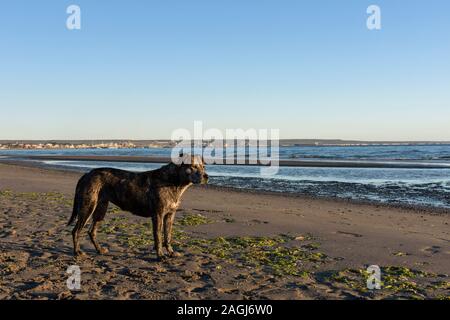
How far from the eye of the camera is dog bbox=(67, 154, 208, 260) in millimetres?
8188

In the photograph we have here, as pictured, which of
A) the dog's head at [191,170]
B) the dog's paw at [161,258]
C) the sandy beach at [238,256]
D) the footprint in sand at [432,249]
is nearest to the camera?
the sandy beach at [238,256]

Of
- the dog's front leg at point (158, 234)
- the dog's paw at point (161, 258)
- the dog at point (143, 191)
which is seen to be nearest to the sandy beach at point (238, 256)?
the dog's paw at point (161, 258)

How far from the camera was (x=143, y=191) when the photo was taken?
8.30m

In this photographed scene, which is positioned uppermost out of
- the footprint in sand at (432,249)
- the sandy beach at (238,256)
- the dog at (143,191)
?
the dog at (143,191)

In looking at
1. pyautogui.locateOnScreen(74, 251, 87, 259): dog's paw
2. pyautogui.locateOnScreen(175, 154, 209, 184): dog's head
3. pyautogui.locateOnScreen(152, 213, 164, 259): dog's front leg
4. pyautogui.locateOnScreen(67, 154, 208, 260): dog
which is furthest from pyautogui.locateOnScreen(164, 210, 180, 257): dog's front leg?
pyautogui.locateOnScreen(74, 251, 87, 259): dog's paw

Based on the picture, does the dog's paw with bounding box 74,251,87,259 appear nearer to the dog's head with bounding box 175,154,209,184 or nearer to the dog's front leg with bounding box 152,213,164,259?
the dog's front leg with bounding box 152,213,164,259

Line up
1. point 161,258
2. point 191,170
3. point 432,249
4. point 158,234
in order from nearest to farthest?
1. point 161,258
2. point 158,234
3. point 191,170
4. point 432,249

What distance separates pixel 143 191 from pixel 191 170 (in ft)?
3.59

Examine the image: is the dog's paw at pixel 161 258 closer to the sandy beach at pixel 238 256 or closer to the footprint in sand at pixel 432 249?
the sandy beach at pixel 238 256

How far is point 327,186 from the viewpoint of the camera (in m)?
23.8

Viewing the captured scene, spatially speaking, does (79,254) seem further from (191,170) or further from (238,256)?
(238,256)

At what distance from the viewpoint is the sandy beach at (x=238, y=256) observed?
20.4ft

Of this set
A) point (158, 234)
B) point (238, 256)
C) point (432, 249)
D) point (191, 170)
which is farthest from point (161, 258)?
point (432, 249)
